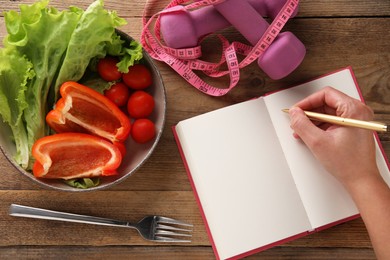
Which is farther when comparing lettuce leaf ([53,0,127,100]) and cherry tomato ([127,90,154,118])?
cherry tomato ([127,90,154,118])

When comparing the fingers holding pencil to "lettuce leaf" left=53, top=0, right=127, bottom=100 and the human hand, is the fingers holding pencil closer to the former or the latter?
the human hand

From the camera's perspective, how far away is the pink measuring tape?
1.06 meters

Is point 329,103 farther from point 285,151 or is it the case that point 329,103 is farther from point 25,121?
point 25,121

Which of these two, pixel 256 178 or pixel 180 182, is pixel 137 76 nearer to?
pixel 180 182

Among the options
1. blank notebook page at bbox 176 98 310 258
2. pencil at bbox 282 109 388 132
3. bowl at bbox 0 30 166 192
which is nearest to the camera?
pencil at bbox 282 109 388 132

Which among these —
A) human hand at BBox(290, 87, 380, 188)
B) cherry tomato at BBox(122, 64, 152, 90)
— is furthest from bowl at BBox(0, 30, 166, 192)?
human hand at BBox(290, 87, 380, 188)

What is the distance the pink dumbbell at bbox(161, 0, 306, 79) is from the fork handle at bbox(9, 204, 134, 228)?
1.54 feet

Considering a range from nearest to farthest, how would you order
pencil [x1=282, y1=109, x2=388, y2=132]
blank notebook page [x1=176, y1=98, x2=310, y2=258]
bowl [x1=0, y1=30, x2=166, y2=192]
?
1. pencil [x1=282, y1=109, x2=388, y2=132]
2. bowl [x1=0, y1=30, x2=166, y2=192]
3. blank notebook page [x1=176, y1=98, x2=310, y2=258]

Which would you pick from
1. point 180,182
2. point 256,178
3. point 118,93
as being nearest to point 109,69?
point 118,93

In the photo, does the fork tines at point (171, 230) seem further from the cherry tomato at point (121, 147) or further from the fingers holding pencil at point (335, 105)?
the fingers holding pencil at point (335, 105)

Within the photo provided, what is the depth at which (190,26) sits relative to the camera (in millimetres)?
1046

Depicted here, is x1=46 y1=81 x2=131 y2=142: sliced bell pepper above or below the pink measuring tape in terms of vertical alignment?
below

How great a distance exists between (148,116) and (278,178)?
0.37m

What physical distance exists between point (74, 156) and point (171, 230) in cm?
31
